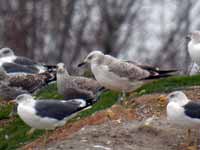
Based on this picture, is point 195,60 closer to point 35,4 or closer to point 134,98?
point 134,98

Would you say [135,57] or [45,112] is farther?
[135,57]

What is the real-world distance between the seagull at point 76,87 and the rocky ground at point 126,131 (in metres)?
1.30

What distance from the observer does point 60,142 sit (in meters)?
13.2

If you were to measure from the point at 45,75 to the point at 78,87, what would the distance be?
1.91 meters

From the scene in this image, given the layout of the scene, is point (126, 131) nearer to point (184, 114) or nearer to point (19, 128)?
point (184, 114)

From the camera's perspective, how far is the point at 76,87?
1658cm

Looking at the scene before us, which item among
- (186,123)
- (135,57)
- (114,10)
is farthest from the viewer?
(114,10)

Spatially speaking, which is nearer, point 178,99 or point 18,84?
point 178,99

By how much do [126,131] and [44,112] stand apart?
48.7 inches

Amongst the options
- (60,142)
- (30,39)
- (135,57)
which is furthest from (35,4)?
(60,142)

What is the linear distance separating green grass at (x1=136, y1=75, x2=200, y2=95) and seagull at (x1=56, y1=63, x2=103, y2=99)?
838mm

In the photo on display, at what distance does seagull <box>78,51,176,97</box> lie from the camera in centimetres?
1496

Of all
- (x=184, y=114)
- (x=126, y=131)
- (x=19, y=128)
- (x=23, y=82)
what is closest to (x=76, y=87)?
(x=19, y=128)

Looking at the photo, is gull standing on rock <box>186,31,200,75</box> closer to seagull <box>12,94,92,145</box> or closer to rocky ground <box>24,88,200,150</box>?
rocky ground <box>24,88,200,150</box>
